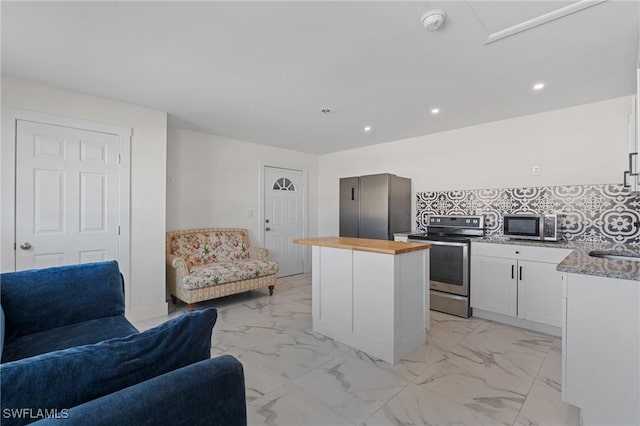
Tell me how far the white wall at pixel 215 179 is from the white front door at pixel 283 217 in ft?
0.54

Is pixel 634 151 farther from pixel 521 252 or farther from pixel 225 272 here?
pixel 225 272

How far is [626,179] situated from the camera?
Result: 2.77 m

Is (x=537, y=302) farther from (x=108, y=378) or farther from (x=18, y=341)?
(x=18, y=341)

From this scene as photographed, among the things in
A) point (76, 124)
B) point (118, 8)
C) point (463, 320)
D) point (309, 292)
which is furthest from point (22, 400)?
point (309, 292)

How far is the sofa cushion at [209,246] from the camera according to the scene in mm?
4023

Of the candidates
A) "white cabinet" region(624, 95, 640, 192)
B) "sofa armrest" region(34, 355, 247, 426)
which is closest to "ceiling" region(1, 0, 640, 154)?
"white cabinet" region(624, 95, 640, 192)

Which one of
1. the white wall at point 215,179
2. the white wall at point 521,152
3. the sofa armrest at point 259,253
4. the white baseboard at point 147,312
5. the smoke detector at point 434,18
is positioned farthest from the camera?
the sofa armrest at point 259,253

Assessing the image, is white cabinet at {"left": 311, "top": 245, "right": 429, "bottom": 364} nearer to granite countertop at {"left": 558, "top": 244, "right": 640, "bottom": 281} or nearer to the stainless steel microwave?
granite countertop at {"left": 558, "top": 244, "right": 640, "bottom": 281}

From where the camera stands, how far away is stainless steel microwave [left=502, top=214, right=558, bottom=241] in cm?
313

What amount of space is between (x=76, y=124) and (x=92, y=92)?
0.35m

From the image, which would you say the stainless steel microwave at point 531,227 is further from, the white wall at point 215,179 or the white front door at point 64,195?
the white front door at point 64,195

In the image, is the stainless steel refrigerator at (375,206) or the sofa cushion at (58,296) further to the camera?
the stainless steel refrigerator at (375,206)

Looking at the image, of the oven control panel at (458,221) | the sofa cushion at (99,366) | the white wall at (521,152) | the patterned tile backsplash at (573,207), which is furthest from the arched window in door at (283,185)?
the sofa cushion at (99,366)

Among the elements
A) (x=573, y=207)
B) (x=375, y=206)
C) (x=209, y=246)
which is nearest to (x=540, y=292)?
(x=573, y=207)
